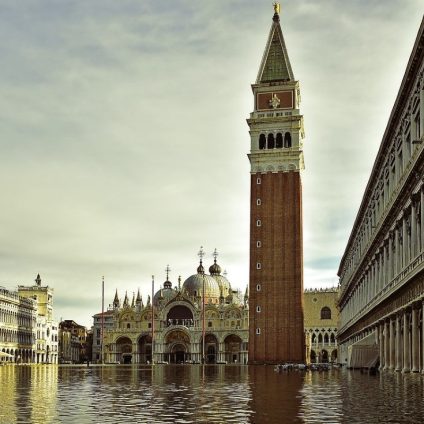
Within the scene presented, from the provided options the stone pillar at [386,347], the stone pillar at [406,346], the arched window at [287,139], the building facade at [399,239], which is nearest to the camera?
the building facade at [399,239]

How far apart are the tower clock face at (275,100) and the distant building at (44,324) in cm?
6585

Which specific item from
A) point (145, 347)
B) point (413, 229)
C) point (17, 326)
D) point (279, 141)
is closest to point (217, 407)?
point (413, 229)

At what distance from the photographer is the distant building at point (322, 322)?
470 feet

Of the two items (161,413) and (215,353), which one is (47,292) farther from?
(161,413)

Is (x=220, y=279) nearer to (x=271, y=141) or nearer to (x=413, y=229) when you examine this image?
(x=271, y=141)

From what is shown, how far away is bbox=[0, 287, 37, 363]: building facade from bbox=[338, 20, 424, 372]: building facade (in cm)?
7273

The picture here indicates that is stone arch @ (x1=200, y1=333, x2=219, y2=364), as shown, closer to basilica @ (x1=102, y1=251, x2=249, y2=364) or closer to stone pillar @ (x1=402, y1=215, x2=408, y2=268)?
basilica @ (x1=102, y1=251, x2=249, y2=364)

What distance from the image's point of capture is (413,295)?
35250mm

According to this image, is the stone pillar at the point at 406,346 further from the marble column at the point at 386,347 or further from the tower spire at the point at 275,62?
the tower spire at the point at 275,62

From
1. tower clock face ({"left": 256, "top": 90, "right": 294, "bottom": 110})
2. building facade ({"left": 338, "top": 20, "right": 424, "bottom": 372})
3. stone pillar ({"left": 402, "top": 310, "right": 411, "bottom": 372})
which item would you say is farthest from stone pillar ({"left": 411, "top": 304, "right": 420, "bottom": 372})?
tower clock face ({"left": 256, "top": 90, "right": 294, "bottom": 110})

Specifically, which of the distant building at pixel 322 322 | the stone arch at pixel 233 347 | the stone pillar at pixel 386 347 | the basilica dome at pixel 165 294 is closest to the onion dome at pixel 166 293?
the basilica dome at pixel 165 294

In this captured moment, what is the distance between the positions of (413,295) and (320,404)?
631 inches

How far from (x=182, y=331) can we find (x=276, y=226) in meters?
48.3

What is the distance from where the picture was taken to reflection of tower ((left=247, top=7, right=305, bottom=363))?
10081cm
